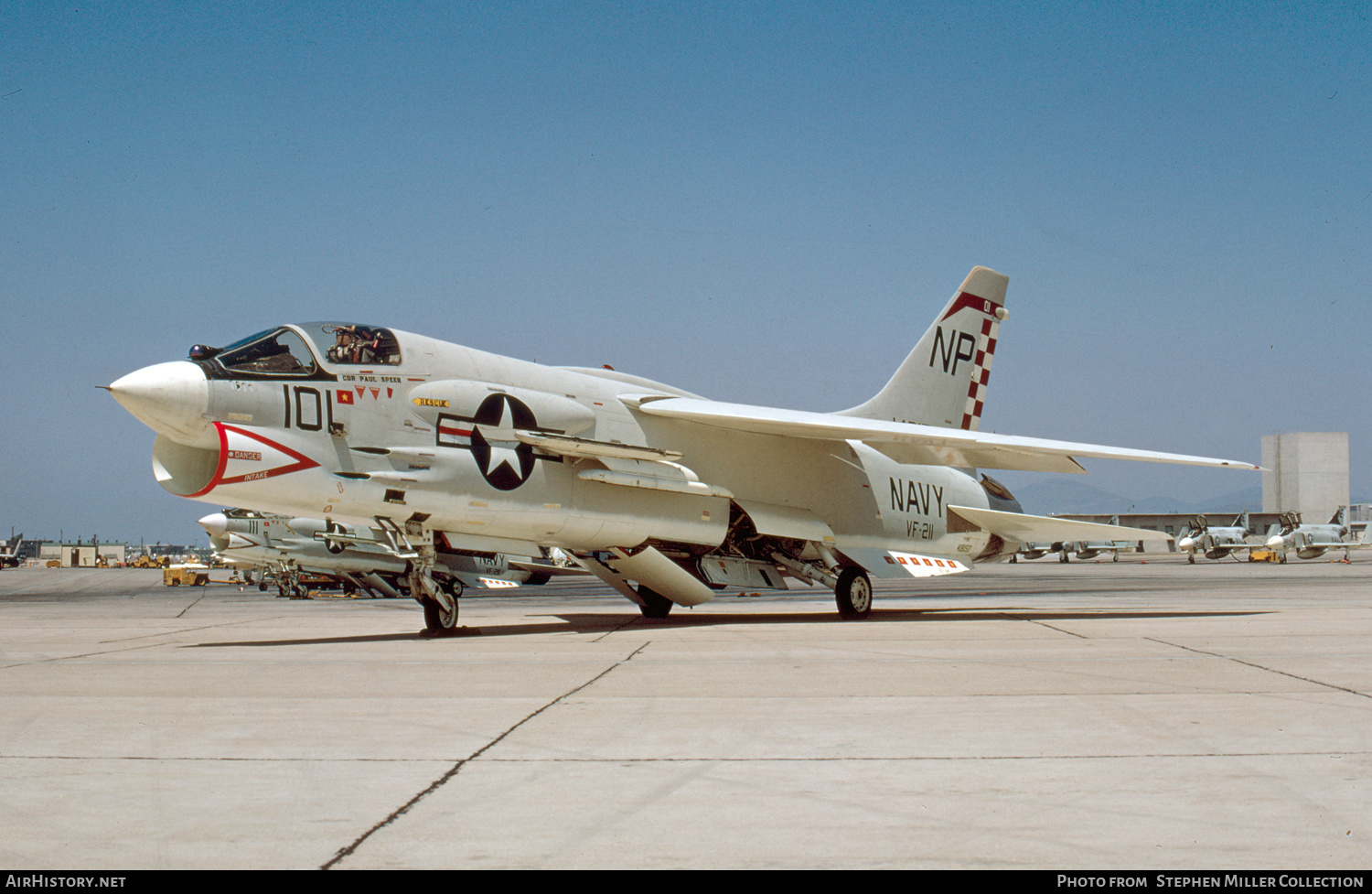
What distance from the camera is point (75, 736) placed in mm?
5250

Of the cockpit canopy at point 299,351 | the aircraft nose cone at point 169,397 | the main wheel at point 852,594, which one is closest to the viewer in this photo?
the aircraft nose cone at point 169,397

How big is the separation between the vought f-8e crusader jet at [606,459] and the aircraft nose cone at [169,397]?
19 millimetres

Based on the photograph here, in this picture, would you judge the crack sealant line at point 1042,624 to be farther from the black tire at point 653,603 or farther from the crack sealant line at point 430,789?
the crack sealant line at point 430,789

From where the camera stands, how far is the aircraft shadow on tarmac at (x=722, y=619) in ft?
40.8

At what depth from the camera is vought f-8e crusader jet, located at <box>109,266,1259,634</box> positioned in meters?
11.0

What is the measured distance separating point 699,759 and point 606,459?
29.4 feet

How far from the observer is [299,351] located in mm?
11227

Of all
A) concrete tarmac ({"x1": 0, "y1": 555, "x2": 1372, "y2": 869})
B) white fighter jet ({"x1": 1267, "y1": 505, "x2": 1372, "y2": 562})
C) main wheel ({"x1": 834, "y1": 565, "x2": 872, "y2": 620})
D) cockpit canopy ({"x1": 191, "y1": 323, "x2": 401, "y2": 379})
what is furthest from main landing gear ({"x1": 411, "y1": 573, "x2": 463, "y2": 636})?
white fighter jet ({"x1": 1267, "y1": 505, "x2": 1372, "y2": 562})

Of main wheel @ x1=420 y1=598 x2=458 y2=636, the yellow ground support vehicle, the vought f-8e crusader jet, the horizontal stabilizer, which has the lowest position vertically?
the yellow ground support vehicle

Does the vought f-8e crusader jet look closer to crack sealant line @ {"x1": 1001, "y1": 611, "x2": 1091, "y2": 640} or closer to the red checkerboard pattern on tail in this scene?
the red checkerboard pattern on tail

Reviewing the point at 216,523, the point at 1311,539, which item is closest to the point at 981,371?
the point at 216,523

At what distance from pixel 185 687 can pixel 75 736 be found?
84.4 inches

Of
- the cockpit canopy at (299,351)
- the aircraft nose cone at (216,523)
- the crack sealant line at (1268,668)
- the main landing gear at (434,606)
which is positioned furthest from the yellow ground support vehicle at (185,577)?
the crack sealant line at (1268,668)

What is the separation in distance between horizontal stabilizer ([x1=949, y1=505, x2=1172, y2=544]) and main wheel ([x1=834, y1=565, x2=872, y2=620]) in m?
2.89
